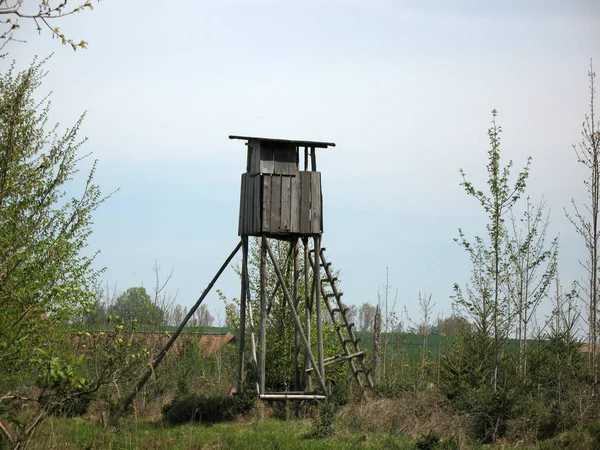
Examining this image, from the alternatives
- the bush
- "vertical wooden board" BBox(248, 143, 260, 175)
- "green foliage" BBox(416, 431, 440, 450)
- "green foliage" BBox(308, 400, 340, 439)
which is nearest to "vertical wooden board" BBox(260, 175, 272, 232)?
"vertical wooden board" BBox(248, 143, 260, 175)

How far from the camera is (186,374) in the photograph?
24.2 meters

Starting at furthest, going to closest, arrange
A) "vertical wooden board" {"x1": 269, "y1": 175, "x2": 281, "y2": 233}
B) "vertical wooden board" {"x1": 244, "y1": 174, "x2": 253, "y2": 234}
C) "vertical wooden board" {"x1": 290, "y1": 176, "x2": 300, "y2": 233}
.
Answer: "vertical wooden board" {"x1": 244, "y1": 174, "x2": 253, "y2": 234}
"vertical wooden board" {"x1": 290, "y1": 176, "x2": 300, "y2": 233}
"vertical wooden board" {"x1": 269, "y1": 175, "x2": 281, "y2": 233}

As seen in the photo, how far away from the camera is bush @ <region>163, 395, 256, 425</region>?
1848 centimetres

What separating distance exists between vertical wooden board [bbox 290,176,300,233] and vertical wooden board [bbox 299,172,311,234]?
0.09 meters

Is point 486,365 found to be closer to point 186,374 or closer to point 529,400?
point 529,400

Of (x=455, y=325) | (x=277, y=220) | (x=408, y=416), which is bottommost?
(x=408, y=416)

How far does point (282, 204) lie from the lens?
19.5 metres

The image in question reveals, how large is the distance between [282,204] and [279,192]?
32cm

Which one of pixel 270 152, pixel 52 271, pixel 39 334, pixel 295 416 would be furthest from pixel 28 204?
pixel 295 416

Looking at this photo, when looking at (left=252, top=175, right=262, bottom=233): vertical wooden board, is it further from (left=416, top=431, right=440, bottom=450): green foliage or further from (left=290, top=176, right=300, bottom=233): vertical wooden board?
(left=416, top=431, right=440, bottom=450): green foliage

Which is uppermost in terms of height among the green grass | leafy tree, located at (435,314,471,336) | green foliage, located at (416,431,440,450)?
leafy tree, located at (435,314,471,336)

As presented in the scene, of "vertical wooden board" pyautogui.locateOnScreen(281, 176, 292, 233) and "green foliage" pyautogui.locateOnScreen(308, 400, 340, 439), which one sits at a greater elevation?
"vertical wooden board" pyautogui.locateOnScreen(281, 176, 292, 233)

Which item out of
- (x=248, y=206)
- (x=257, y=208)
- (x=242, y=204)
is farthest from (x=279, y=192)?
(x=242, y=204)

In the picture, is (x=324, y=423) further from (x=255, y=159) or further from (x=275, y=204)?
→ (x=255, y=159)
